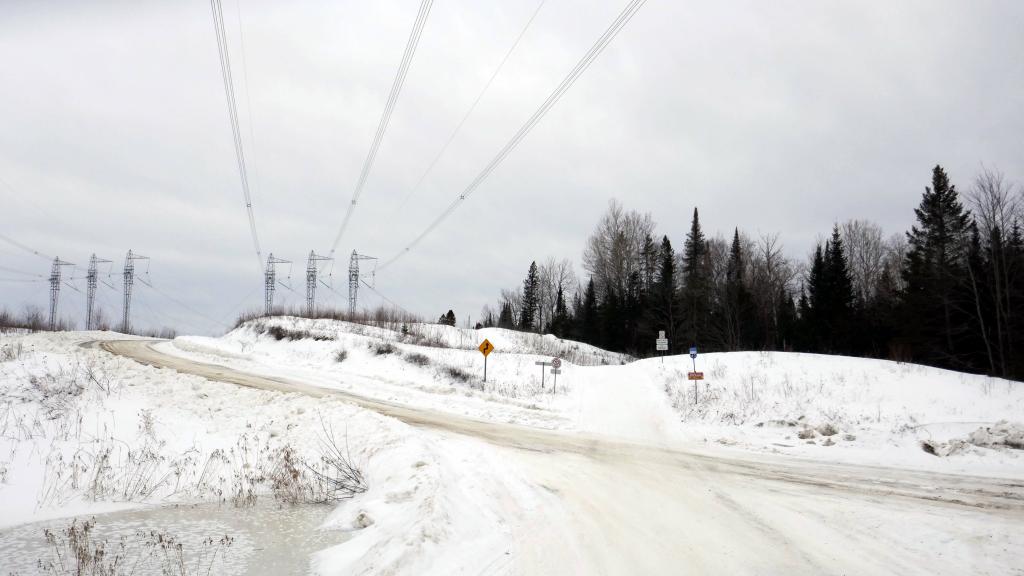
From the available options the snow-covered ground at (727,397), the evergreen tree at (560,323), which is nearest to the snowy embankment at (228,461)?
the snow-covered ground at (727,397)

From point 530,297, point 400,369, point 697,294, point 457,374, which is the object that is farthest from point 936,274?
point 530,297

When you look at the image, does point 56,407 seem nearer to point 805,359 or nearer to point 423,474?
point 423,474

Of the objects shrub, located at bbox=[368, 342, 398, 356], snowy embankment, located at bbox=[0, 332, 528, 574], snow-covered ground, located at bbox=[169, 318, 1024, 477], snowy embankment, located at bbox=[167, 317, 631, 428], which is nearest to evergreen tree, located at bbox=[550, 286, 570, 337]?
snowy embankment, located at bbox=[167, 317, 631, 428]

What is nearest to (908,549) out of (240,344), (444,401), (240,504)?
(240,504)

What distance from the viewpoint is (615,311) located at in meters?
64.0

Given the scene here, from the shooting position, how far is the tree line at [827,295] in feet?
102

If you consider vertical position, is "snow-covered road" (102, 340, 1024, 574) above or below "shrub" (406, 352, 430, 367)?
below

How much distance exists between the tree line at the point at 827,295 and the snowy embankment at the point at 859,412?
10.4 meters

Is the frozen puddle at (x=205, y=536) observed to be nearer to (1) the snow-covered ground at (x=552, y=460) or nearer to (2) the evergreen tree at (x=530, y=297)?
(1) the snow-covered ground at (x=552, y=460)

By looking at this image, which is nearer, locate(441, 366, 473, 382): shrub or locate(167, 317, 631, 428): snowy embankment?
locate(167, 317, 631, 428): snowy embankment

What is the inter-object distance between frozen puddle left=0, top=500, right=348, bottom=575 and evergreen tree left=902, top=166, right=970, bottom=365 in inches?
1504

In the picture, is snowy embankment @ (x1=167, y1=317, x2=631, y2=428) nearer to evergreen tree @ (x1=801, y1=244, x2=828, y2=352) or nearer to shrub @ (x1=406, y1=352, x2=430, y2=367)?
shrub @ (x1=406, y1=352, x2=430, y2=367)

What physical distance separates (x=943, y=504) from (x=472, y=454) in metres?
7.22

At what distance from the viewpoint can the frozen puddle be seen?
5.48 m
